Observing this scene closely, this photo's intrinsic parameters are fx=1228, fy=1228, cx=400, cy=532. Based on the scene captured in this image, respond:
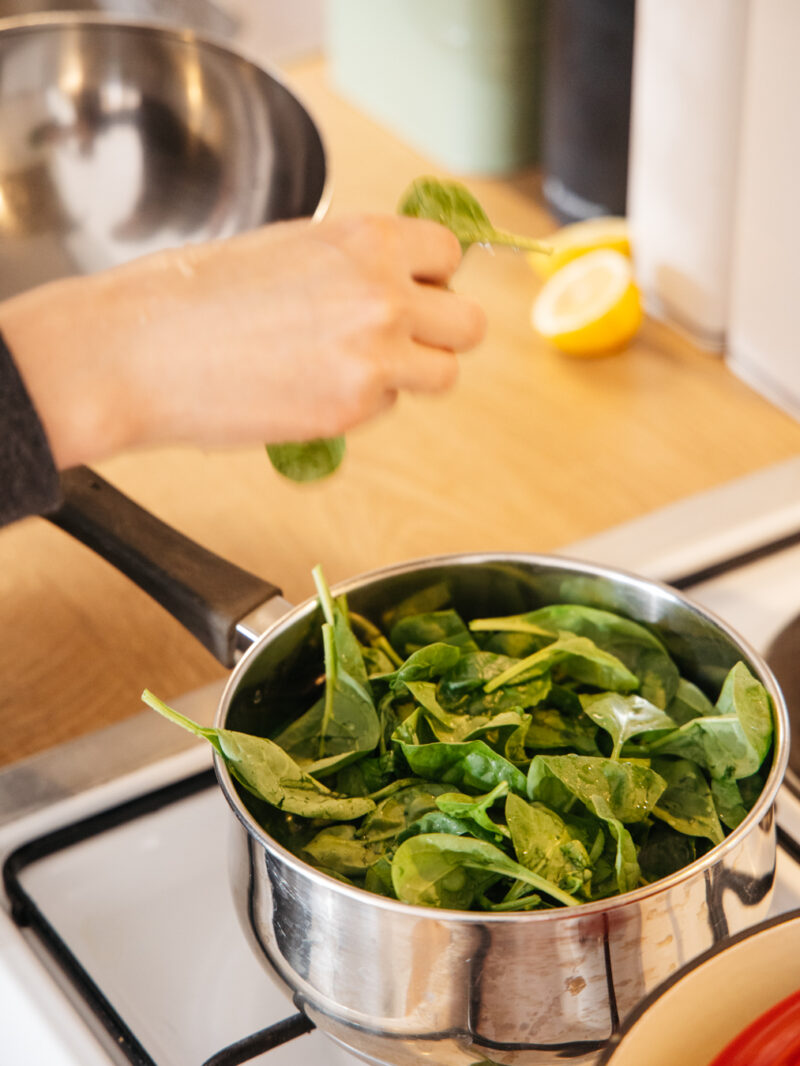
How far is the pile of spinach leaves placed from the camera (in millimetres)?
389

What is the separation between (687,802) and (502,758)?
2.8 inches

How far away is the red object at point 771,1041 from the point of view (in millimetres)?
323

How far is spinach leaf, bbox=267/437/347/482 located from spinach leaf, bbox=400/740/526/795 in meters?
0.12

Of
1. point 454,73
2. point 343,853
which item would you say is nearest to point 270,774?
point 343,853

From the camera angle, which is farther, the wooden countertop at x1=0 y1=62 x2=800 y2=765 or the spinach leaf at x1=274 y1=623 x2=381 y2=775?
the wooden countertop at x1=0 y1=62 x2=800 y2=765

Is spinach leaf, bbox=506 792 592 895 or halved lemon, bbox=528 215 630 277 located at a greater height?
spinach leaf, bbox=506 792 592 895

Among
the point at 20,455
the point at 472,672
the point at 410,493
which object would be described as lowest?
the point at 410,493

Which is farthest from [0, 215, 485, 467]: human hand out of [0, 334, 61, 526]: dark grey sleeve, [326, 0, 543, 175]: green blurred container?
[326, 0, 543, 175]: green blurred container

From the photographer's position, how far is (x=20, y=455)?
40 centimetres

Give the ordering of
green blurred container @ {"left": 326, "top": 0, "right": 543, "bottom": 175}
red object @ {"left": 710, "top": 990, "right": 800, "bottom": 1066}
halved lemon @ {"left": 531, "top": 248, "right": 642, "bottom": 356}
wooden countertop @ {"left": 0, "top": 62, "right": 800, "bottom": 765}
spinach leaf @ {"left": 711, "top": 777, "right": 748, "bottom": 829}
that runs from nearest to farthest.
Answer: red object @ {"left": 710, "top": 990, "right": 800, "bottom": 1066} < spinach leaf @ {"left": 711, "top": 777, "right": 748, "bottom": 829} < wooden countertop @ {"left": 0, "top": 62, "right": 800, "bottom": 765} < halved lemon @ {"left": 531, "top": 248, "right": 642, "bottom": 356} < green blurred container @ {"left": 326, "top": 0, "right": 543, "bottom": 175}

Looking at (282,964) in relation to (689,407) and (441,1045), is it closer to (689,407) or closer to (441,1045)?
(441,1045)

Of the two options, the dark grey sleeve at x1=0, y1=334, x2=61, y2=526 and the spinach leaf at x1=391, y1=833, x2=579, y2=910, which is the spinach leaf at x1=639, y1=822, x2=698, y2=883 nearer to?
the spinach leaf at x1=391, y1=833, x2=579, y2=910

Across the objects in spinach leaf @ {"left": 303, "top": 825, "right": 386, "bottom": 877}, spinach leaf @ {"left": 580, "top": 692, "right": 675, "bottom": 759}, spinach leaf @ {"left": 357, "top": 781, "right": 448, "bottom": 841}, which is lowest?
spinach leaf @ {"left": 303, "top": 825, "right": 386, "bottom": 877}

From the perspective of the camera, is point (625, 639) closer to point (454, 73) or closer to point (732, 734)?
point (732, 734)
